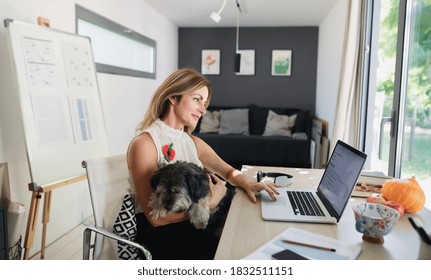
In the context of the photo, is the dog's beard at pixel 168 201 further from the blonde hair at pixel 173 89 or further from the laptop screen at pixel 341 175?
the laptop screen at pixel 341 175

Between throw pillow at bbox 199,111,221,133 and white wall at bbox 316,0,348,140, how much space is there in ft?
4.99

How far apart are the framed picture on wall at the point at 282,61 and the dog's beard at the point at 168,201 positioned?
4.64 metres

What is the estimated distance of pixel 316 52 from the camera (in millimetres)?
5398

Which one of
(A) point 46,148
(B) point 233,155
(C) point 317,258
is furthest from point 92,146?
(B) point 233,155

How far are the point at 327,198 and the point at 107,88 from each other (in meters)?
2.54

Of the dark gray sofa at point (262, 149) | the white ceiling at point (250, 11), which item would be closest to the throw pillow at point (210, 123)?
the dark gray sofa at point (262, 149)

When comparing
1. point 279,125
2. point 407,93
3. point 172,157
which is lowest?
point 279,125

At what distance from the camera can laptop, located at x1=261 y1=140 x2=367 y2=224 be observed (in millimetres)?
1063

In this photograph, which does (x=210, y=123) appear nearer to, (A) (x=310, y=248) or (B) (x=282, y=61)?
(B) (x=282, y=61)

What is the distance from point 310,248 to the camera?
0.90 metres

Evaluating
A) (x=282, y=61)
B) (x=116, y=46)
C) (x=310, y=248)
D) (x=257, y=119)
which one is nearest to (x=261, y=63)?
(x=282, y=61)

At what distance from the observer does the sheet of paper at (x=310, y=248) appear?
0.86 meters

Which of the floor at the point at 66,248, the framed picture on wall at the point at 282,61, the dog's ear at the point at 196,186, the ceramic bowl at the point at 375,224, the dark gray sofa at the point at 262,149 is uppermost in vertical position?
the framed picture on wall at the point at 282,61

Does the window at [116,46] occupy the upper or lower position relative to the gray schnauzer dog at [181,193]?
upper
